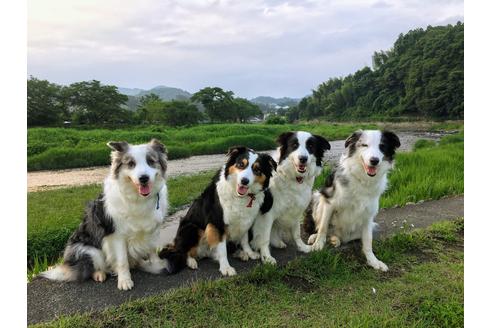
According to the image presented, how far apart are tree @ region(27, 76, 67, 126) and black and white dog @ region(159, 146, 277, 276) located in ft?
116

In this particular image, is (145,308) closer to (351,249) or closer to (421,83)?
(351,249)

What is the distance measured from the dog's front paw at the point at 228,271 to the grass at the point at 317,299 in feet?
0.47

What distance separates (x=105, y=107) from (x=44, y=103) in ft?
22.2

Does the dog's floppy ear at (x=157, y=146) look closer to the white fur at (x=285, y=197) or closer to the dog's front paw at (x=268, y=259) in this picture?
the white fur at (x=285, y=197)

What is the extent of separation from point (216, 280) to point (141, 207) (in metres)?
1.15

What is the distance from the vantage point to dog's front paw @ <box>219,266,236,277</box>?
3688 mm

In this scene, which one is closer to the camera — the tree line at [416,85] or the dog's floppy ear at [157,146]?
the dog's floppy ear at [157,146]

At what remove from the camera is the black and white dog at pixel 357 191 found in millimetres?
3912

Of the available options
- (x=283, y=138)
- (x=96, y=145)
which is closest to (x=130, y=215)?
(x=283, y=138)

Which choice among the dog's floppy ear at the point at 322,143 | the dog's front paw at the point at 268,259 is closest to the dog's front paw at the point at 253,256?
the dog's front paw at the point at 268,259

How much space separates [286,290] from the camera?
346 centimetres

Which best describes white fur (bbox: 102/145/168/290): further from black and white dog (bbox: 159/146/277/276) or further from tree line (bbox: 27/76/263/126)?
tree line (bbox: 27/76/263/126)

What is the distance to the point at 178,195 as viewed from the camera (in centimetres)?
854

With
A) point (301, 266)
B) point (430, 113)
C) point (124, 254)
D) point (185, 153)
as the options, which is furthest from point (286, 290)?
point (430, 113)
